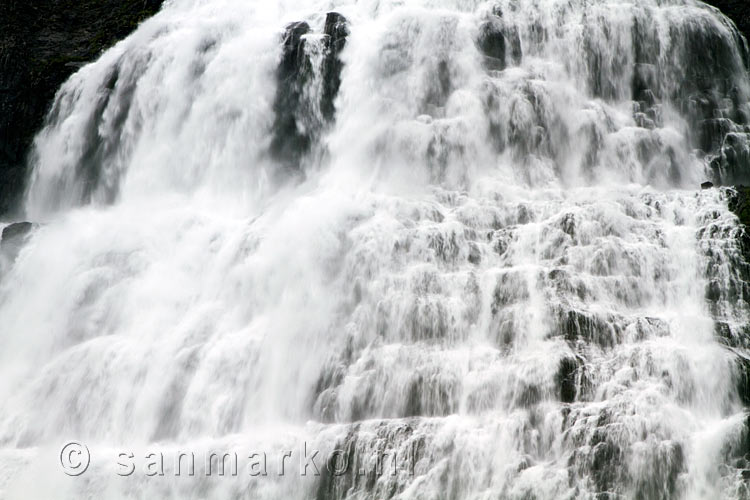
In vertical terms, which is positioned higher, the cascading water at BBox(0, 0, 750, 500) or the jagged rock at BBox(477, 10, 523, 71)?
the jagged rock at BBox(477, 10, 523, 71)

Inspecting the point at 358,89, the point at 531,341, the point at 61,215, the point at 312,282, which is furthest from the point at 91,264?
the point at 531,341

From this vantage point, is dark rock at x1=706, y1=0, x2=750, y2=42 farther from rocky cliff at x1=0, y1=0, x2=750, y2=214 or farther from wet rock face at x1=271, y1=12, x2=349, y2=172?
wet rock face at x1=271, y1=12, x2=349, y2=172

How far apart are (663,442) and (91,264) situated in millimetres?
12591

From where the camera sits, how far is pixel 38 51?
87.7 ft

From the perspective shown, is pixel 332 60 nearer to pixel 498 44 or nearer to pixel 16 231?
pixel 498 44

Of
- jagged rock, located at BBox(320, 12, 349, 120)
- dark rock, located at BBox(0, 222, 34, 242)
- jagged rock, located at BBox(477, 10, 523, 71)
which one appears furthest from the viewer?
dark rock, located at BBox(0, 222, 34, 242)

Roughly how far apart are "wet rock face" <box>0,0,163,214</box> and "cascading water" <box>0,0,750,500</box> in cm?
105

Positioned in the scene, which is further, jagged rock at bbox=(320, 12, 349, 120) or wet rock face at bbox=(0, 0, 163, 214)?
wet rock face at bbox=(0, 0, 163, 214)

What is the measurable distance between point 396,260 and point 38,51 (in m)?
16.9

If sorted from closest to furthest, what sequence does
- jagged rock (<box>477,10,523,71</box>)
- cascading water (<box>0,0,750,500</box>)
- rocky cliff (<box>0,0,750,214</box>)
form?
cascading water (<box>0,0,750,500</box>), jagged rock (<box>477,10,523,71</box>), rocky cliff (<box>0,0,750,214</box>)

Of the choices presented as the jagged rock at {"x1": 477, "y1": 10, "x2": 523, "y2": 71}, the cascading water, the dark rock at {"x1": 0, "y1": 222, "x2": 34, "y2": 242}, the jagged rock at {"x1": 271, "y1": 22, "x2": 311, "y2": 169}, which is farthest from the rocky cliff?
the jagged rock at {"x1": 271, "y1": 22, "x2": 311, "y2": 169}

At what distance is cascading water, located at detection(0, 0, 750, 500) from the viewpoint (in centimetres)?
1249

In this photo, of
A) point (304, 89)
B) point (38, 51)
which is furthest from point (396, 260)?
point (38, 51)

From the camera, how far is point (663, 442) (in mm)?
11680
